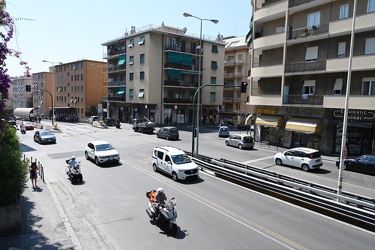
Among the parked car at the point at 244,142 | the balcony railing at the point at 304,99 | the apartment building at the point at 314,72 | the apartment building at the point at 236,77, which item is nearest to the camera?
the apartment building at the point at 314,72

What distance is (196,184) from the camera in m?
15.6

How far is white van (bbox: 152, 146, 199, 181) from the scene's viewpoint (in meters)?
15.9

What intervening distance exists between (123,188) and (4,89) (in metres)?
8.24

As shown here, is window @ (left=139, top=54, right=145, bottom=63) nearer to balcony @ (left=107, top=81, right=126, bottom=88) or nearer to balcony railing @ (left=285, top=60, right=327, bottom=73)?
balcony @ (left=107, top=81, right=126, bottom=88)

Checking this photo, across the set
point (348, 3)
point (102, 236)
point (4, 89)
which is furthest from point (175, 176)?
point (348, 3)

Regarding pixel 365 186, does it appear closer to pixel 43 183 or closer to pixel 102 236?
pixel 102 236

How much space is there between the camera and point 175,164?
16.4m

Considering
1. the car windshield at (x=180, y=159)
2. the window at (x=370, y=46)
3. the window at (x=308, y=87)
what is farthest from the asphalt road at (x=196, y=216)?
the window at (x=308, y=87)

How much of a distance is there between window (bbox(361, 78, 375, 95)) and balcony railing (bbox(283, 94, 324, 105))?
3.27 m

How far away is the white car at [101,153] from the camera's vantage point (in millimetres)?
19938

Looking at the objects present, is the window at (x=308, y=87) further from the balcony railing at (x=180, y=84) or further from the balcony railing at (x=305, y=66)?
the balcony railing at (x=180, y=84)

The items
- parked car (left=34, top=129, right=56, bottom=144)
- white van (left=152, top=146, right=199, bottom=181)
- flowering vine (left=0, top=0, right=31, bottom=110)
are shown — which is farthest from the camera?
parked car (left=34, top=129, right=56, bottom=144)

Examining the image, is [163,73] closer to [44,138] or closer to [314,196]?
[44,138]

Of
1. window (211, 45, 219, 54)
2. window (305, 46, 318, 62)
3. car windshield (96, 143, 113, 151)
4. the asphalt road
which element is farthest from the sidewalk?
window (211, 45, 219, 54)
